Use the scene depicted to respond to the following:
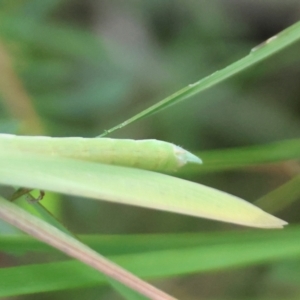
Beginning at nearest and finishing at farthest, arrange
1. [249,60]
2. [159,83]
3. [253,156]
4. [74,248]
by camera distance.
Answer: [74,248]
[249,60]
[253,156]
[159,83]

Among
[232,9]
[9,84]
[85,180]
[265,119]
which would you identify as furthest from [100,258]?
[232,9]

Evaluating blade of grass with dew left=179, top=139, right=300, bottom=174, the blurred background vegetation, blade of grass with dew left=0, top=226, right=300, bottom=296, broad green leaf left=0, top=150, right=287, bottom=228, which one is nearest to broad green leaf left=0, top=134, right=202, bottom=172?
broad green leaf left=0, top=150, right=287, bottom=228

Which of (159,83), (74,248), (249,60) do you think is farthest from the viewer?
(159,83)

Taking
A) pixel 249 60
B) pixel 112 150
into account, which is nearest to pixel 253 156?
pixel 249 60

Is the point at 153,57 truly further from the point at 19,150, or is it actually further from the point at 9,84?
the point at 19,150

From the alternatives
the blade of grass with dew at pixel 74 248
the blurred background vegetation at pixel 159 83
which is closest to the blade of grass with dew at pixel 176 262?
the blade of grass with dew at pixel 74 248

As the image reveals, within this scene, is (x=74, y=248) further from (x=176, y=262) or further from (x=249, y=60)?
(x=249, y=60)

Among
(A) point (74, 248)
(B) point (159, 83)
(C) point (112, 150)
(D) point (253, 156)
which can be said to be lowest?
(A) point (74, 248)

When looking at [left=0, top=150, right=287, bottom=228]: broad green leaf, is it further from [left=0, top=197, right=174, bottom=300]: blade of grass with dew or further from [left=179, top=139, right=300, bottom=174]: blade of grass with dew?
[left=179, top=139, right=300, bottom=174]: blade of grass with dew
